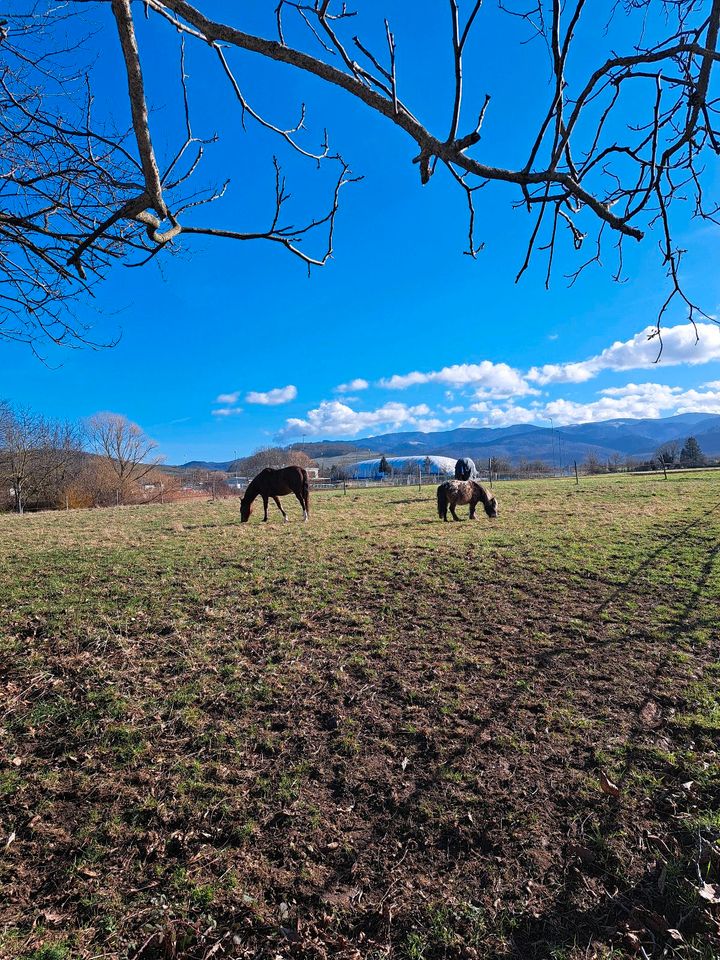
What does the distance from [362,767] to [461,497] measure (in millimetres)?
10572

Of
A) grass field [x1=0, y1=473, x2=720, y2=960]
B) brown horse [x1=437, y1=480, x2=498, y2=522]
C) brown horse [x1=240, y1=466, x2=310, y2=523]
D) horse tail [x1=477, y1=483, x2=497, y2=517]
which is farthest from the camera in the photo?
horse tail [x1=477, y1=483, x2=497, y2=517]

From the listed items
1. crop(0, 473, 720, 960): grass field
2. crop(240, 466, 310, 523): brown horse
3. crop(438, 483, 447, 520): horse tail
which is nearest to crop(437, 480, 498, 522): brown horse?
crop(438, 483, 447, 520): horse tail

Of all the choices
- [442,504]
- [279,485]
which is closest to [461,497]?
[442,504]

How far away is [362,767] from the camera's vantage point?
149 inches

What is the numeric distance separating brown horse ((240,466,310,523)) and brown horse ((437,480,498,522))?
424 cm

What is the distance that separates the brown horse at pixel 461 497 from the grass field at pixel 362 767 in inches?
239

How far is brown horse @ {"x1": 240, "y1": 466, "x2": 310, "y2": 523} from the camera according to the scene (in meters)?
14.0

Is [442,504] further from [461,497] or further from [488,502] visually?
[488,502]

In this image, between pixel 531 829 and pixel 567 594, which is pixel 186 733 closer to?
pixel 531 829

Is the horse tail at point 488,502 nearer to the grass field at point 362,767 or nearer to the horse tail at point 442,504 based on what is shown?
the horse tail at point 442,504

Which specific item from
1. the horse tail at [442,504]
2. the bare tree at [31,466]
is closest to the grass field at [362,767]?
the horse tail at [442,504]

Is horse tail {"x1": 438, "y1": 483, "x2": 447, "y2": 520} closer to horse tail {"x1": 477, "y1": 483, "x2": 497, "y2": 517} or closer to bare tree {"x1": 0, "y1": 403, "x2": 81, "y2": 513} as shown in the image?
horse tail {"x1": 477, "y1": 483, "x2": 497, "y2": 517}

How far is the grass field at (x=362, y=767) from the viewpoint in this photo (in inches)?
102

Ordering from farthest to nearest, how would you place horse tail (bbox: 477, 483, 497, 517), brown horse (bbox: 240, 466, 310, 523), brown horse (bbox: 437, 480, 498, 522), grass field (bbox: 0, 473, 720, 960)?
horse tail (bbox: 477, 483, 497, 517) < brown horse (bbox: 240, 466, 310, 523) < brown horse (bbox: 437, 480, 498, 522) < grass field (bbox: 0, 473, 720, 960)
